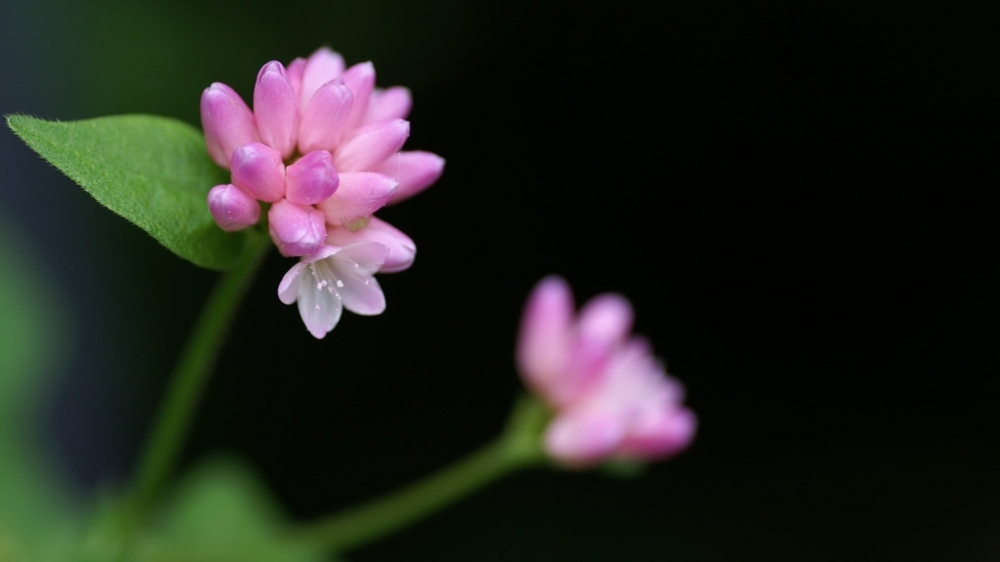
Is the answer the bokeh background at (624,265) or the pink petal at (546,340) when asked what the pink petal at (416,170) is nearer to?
the pink petal at (546,340)

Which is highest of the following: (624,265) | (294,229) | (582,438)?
(624,265)

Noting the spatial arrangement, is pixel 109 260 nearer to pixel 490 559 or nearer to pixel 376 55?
pixel 376 55

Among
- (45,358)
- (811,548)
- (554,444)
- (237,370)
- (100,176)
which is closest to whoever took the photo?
(100,176)

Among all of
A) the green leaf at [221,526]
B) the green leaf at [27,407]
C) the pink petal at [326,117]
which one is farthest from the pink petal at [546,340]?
the green leaf at [27,407]

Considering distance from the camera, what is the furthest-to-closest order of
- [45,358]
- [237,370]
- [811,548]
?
[811,548], [237,370], [45,358]

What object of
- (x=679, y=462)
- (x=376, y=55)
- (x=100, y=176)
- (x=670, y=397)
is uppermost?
(x=376, y=55)

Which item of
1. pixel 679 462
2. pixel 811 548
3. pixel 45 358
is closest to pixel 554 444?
pixel 45 358

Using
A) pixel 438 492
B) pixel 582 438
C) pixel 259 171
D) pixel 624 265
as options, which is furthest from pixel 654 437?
pixel 624 265

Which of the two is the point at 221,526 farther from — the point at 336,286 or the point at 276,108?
the point at 276,108
